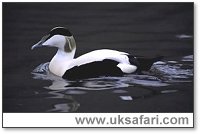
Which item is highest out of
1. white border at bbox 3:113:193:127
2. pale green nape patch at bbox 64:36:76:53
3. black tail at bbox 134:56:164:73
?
pale green nape patch at bbox 64:36:76:53

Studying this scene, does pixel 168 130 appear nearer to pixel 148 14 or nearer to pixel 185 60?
pixel 185 60

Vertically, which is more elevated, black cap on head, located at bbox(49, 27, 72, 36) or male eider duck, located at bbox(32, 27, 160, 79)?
black cap on head, located at bbox(49, 27, 72, 36)

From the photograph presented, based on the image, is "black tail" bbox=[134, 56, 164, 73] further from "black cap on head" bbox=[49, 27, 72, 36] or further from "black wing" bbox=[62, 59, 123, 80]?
"black cap on head" bbox=[49, 27, 72, 36]

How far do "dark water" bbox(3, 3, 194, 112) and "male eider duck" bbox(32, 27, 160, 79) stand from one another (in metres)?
0.03

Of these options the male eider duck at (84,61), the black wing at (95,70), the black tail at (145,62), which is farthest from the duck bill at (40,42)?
the black tail at (145,62)

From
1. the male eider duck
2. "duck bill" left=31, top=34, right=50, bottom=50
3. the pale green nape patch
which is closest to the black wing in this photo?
the male eider duck

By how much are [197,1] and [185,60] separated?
0.34 meters

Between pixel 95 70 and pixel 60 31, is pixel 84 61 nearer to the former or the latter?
pixel 95 70

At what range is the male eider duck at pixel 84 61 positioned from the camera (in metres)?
→ 3.25

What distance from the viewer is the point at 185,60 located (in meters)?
3.28

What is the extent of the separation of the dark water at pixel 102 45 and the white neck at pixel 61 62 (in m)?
0.03

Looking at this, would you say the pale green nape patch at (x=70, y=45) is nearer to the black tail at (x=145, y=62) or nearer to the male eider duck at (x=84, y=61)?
the male eider duck at (x=84, y=61)

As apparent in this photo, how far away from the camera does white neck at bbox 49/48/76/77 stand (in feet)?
10.8

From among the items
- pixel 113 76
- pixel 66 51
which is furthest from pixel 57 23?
pixel 113 76
